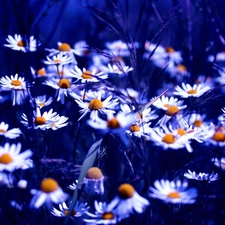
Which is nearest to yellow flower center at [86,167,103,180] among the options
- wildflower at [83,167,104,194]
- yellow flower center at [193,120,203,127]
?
wildflower at [83,167,104,194]

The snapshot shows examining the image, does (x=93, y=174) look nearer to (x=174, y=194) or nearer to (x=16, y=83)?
(x=174, y=194)

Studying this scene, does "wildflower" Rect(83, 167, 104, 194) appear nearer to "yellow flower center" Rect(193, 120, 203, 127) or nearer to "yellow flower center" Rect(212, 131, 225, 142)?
"yellow flower center" Rect(212, 131, 225, 142)

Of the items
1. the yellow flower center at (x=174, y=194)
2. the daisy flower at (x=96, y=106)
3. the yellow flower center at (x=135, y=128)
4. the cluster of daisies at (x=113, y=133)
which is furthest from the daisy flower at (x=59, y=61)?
the yellow flower center at (x=174, y=194)

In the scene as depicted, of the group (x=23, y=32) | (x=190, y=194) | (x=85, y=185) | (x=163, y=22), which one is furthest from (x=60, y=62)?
(x=190, y=194)

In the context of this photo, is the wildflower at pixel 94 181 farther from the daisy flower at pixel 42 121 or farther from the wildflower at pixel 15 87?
the wildflower at pixel 15 87

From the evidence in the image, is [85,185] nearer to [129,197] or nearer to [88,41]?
[129,197]

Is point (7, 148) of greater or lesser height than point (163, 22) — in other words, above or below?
below
